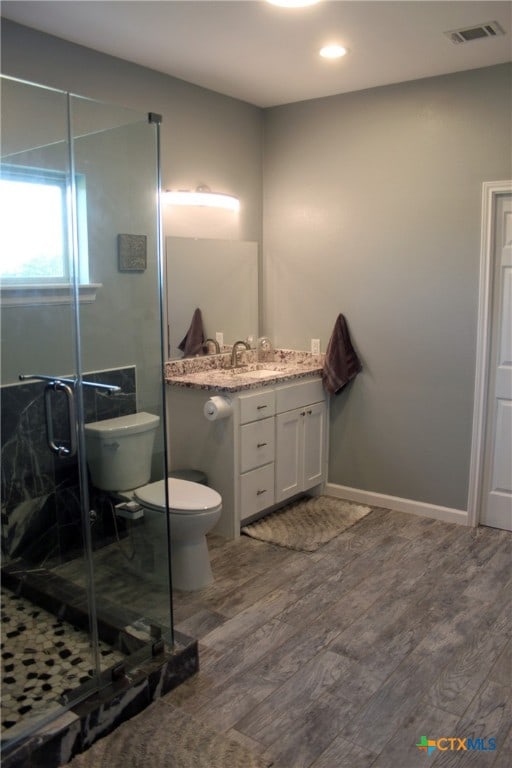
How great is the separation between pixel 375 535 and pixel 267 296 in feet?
5.93

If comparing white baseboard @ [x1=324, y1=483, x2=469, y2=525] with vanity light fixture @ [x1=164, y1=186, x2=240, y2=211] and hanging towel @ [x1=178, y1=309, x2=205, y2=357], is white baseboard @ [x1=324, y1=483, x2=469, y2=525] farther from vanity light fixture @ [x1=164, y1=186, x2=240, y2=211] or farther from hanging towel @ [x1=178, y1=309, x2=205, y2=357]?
vanity light fixture @ [x1=164, y1=186, x2=240, y2=211]

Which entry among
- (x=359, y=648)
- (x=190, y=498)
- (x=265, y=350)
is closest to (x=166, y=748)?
(x=359, y=648)

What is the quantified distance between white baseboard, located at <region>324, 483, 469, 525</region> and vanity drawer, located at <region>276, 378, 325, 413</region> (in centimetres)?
66

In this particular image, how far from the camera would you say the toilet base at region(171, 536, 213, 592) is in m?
3.10

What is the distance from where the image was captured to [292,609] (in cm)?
295

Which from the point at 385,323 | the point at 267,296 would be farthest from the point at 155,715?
the point at 267,296

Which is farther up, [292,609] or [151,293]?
[151,293]

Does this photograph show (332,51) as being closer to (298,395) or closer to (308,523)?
(298,395)

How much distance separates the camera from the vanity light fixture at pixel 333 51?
3.14 meters

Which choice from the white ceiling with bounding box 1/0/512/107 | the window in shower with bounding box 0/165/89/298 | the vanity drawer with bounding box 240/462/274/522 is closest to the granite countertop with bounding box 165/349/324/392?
the vanity drawer with bounding box 240/462/274/522

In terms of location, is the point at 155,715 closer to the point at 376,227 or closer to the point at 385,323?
the point at 385,323

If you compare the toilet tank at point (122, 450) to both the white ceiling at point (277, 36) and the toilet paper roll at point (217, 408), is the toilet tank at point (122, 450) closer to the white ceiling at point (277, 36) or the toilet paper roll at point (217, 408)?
the toilet paper roll at point (217, 408)

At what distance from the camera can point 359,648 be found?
265 cm

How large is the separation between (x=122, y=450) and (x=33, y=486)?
62 cm
